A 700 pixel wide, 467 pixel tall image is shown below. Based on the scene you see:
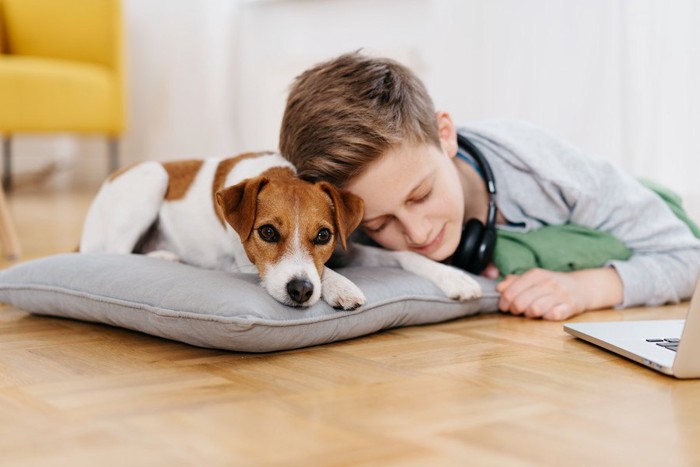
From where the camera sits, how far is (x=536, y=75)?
382 centimetres

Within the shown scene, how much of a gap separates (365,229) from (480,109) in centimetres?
213

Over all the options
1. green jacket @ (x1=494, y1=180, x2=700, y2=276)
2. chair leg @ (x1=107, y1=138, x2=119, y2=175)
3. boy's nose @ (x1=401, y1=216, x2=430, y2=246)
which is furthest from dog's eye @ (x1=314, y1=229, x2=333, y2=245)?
chair leg @ (x1=107, y1=138, x2=119, y2=175)

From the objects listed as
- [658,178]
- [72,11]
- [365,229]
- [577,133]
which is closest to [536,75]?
[577,133]

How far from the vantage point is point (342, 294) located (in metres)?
1.68

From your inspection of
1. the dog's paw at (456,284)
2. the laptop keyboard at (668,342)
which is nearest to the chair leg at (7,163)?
the dog's paw at (456,284)

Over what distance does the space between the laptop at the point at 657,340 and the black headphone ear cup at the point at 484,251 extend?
351mm

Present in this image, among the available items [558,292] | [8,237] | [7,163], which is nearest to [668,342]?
[558,292]

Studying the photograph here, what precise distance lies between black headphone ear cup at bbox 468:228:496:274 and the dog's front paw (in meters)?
0.43

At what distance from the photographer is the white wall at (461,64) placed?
3.38 metres

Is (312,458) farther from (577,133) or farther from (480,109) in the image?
(480,109)

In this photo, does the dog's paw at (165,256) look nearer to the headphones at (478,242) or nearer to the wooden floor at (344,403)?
the wooden floor at (344,403)

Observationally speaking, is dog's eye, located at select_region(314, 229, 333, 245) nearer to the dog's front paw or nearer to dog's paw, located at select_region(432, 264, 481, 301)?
the dog's front paw

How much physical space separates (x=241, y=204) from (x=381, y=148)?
34cm

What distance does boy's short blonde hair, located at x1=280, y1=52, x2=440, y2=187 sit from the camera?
6.18 ft
